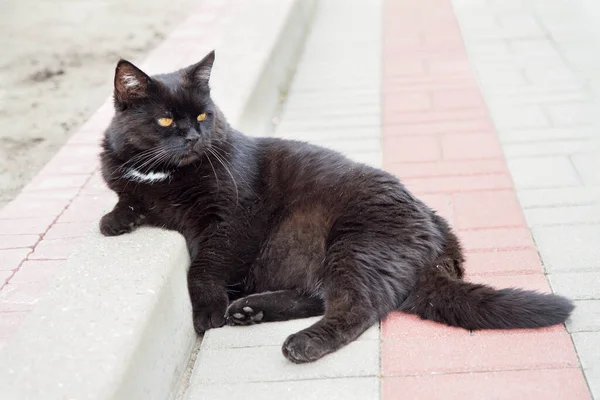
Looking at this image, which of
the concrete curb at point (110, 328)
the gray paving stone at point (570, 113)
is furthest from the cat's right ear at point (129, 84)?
the gray paving stone at point (570, 113)

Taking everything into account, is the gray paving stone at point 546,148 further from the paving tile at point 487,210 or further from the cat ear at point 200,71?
the cat ear at point 200,71

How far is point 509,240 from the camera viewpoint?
11.0 feet

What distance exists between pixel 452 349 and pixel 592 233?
1.13 metres

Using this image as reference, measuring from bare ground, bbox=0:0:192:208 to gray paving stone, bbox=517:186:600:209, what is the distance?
264cm

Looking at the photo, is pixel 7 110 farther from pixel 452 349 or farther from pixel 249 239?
pixel 452 349

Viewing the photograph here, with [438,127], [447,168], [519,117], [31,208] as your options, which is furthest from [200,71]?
[519,117]

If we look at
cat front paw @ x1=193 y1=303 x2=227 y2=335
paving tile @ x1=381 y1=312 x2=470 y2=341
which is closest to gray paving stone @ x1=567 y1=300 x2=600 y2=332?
paving tile @ x1=381 y1=312 x2=470 y2=341

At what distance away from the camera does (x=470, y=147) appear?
4.39 m

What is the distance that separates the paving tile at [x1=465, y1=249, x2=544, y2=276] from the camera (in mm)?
→ 3111

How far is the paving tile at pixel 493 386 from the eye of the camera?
7.51 feet

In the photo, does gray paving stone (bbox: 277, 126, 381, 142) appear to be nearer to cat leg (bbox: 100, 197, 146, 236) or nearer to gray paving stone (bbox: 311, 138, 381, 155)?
gray paving stone (bbox: 311, 138, 381, 155)

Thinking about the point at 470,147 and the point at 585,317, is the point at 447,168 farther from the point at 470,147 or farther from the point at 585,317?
the point at 585,317

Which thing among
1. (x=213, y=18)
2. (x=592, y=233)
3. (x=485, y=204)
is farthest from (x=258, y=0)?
(x=592, y=233)

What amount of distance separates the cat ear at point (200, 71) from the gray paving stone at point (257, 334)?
40.1 inches
